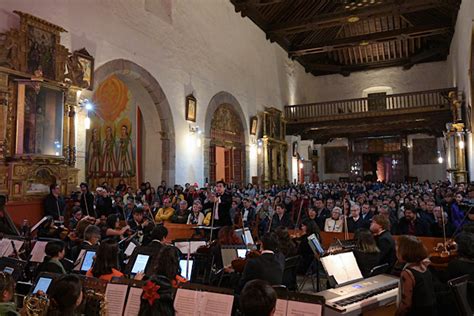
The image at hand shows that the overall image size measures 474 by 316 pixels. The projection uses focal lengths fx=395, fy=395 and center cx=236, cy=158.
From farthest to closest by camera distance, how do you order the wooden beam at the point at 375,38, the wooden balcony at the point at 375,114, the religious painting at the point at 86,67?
the wooden beam at the point at 375,38 < the wooden balcony at the point at 375,114 < the religious painting at the point at 86,67

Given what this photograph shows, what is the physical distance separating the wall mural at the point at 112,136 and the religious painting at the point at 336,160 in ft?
58.7

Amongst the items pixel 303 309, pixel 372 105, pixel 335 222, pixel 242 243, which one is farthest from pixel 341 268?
pixel 372 105

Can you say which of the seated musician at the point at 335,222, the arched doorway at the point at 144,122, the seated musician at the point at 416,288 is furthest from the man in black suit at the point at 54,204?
the seated musician at the point at 416,288

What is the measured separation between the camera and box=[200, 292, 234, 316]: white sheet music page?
8.40 feet

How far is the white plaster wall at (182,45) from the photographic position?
9.43m

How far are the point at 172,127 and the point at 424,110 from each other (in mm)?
12567

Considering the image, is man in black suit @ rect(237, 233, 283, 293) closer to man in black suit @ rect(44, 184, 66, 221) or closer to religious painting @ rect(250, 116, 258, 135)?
man in black suit @ rect(44, 184, 66, 221)

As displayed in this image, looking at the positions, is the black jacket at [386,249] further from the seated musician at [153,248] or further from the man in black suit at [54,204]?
the man in black suit at [54,204]

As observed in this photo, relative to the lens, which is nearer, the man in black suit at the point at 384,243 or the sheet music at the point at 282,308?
the sheet music at the point at 282,308

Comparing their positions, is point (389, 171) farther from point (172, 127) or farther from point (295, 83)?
point (172, 127)

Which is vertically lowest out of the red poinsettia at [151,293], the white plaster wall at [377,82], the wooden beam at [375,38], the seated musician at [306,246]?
the seated musician at [306,246]

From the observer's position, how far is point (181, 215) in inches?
344

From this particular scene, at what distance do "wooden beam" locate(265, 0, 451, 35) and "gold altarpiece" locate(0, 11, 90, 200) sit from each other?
43.6ft

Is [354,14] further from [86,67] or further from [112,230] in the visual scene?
[112,230]
